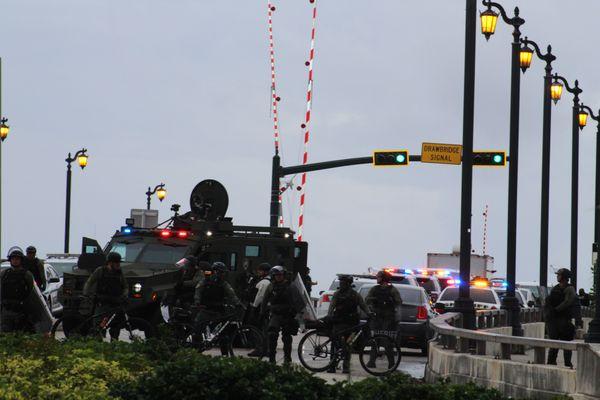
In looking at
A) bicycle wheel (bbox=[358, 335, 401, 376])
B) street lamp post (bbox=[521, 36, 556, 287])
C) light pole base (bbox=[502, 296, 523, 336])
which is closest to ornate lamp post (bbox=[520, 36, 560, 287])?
street lamp post (bbox=[521, 36, 556, 287])

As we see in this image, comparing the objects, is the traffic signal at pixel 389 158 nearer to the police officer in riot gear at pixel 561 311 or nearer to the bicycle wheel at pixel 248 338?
the bicycle wheel at pixel 248 338

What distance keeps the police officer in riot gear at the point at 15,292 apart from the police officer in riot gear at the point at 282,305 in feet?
13.3

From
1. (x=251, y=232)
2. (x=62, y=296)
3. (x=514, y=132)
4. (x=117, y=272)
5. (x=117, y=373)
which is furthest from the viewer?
(x=514, y=132)

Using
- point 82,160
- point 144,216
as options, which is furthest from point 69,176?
point 144,216

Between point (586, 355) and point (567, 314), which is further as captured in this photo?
point (567, 314)

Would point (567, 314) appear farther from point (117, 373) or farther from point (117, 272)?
point (117, 373)

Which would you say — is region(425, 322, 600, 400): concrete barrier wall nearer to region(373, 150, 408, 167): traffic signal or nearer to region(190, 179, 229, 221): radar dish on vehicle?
region(190, 179, 229, 221): radar dish on vehicle

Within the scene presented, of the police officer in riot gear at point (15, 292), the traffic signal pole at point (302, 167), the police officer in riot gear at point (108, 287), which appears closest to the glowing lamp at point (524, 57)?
the traffic signal pole at point (302, 167)

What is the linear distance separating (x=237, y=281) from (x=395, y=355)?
6145 millimetres

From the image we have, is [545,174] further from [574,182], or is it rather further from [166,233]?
[166,233]

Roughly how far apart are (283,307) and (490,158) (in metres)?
19.3

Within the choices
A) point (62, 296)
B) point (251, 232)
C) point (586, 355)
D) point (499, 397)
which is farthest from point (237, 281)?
point (499, 397)

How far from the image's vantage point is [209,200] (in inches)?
1278

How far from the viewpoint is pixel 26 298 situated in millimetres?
22719
